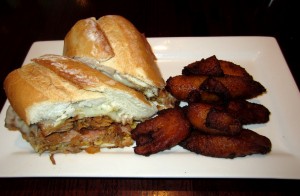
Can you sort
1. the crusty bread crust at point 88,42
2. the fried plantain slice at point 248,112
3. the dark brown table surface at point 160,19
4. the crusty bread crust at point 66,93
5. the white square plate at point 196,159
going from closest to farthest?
the white square plate at point 196,159, the crusty bread crust at point 66,93, the fried plantain slice at point 248,112, the crusty bread crust at point 88,42, the dark brown table surface at point 160,19

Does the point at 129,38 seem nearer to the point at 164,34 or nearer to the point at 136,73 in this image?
the point at 136,73

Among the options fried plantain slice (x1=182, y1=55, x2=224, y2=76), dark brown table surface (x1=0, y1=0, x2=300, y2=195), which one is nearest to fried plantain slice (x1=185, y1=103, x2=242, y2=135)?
fried plantain slice (x1=182, y1=55, x2=224, y2=76)

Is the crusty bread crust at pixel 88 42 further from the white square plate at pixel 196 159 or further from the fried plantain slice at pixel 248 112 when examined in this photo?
the fried plantain slice at pixel 248 112

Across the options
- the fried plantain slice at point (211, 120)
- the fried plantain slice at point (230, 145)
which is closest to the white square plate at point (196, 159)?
the fried plantain slice at point (230, 145)

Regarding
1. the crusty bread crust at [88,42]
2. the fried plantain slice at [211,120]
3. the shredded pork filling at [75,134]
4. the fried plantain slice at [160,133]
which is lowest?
the shredded pork filling at [75,134]

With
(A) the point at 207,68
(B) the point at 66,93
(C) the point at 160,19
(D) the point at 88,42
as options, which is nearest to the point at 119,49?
(D) the point at 88,42

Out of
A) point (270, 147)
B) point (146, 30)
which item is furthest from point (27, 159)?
point (146, 30)

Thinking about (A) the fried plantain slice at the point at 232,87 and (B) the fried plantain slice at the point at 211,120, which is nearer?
(B) the fried plantain slice at the point at 211,120

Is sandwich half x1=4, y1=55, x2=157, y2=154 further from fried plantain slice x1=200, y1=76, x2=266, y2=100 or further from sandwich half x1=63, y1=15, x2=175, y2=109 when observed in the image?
fried plantain slice x1=200, y1=76, x2=266, y2=100
